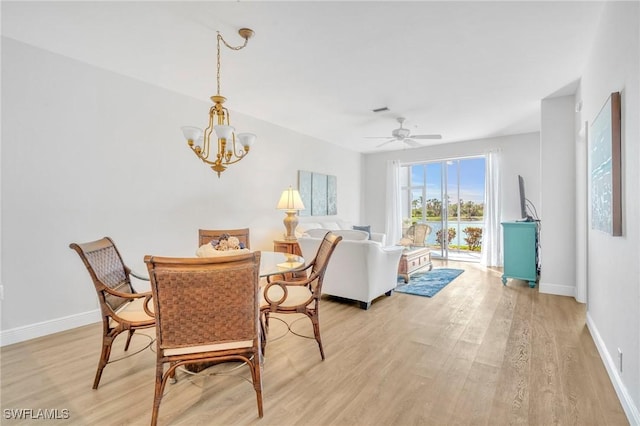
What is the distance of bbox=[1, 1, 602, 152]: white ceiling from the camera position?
2.35 metres

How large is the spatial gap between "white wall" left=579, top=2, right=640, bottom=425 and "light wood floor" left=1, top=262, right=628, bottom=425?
0.18 meters

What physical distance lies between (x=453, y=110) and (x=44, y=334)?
18.2 feet

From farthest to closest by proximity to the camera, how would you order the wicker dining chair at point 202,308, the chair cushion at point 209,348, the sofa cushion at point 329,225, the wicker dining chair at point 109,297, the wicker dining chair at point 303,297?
the sofa cushion at point 329,225
the wicker dining chair at point 303,297
the wicker dining chair at point 109,297
the chair cushion at point 209,348
the wicker dining chair at point 202,308

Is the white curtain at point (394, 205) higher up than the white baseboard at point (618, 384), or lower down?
higher up

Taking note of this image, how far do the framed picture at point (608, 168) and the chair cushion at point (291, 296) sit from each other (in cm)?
215

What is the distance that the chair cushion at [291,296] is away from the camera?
2398 millimetres

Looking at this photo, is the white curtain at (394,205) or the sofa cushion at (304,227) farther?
the white curtain at (394,205)

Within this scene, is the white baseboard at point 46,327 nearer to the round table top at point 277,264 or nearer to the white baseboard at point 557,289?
the round table top at point 277,264

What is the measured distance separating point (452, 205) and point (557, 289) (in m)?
3.43

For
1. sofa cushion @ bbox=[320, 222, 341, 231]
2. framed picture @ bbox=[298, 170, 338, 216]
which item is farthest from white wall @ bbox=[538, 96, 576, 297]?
framed picture @ bbox=[298, 170, 338, 216]

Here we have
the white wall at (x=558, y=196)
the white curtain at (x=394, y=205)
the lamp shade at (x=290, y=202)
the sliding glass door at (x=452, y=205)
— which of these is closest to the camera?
the white wall at (x=558, y=196)

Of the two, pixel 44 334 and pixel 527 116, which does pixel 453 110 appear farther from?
pixel 44 334

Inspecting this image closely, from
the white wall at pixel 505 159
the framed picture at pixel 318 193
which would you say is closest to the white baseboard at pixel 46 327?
the framed picture at pixel 318 193

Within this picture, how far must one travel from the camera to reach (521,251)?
4.67 meters
